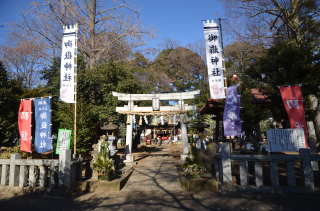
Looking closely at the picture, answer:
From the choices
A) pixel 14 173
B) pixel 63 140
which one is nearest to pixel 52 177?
pixel 63 140

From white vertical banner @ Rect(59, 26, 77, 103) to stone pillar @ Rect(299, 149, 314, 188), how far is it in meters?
8.18

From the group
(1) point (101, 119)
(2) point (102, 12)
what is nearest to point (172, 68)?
(2) point (102, 12)

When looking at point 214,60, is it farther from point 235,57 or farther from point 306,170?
point 235,57

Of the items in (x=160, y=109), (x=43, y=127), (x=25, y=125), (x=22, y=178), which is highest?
(x=160, y=109)

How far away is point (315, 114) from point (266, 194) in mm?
7024

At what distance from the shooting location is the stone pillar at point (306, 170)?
5.58 metres

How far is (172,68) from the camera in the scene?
105 ft

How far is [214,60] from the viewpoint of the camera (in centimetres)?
826

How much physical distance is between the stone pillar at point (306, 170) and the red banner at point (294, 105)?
2.01m

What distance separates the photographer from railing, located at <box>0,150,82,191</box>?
6.48 m

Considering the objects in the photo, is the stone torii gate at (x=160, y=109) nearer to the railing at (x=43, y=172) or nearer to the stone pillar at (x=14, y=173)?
the railing at (x=43, y=172)

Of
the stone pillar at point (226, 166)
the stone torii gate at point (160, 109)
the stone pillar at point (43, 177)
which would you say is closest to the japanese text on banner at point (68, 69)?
the stone pillar at point (43, 177)

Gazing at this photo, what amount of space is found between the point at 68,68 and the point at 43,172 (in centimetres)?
413

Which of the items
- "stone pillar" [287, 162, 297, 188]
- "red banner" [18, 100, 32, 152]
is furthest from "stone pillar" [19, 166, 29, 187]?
"stone pillar" [287, 162, 297, 188]
